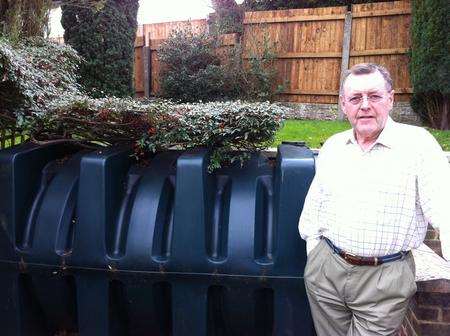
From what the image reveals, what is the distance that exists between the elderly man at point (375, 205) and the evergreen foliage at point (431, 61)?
21.6 ft

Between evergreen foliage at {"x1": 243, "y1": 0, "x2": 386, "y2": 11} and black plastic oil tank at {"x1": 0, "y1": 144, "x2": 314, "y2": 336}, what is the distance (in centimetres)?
1102

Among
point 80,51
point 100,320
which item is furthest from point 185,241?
point 80,51

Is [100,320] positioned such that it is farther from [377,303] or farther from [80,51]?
[80,51]

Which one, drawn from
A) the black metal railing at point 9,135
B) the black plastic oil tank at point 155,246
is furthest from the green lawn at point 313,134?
the black plastic oil tank at point 155,246

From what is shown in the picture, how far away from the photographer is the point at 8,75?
2.53 m

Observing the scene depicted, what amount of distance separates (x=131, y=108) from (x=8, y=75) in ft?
2.23

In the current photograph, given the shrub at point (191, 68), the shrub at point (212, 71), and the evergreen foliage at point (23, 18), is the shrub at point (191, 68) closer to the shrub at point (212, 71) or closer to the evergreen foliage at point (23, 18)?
the shrub at point (212, 71)

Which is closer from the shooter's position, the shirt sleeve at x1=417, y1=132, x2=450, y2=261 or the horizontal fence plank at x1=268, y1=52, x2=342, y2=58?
the shirt sleeve at x1=417, y1=132, x2=450, y2=261

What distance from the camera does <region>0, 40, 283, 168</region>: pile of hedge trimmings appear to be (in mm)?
2463

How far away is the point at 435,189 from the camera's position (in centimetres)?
179

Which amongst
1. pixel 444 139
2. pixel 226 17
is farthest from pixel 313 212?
pixel 226 17

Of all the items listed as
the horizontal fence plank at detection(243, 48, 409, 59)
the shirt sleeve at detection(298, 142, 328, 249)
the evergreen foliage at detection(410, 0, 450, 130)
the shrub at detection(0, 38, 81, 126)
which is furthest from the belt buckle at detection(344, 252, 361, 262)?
the horizontal fence plank at detection(243, 48, 409, 59)

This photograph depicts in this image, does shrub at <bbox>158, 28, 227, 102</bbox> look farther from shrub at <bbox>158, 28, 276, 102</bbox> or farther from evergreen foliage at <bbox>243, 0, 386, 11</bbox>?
evergreen foliage at <bbox>243, 0, 386, 11</bbox>

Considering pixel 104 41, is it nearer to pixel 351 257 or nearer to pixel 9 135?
pixel 9 135
